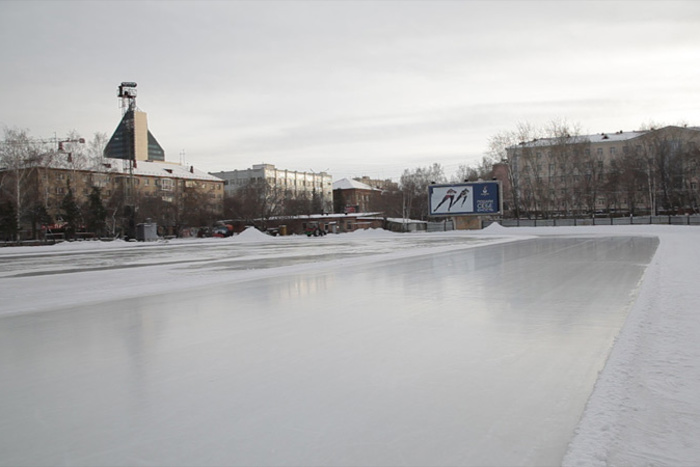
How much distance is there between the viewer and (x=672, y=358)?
568cm

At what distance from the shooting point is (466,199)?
200 ft

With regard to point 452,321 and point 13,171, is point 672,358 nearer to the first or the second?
point 452,321

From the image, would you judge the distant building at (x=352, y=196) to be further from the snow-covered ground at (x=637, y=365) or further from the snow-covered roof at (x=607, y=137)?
the snow-covered ground at (x=637, y=365)

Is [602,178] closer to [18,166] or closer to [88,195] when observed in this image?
[88,195]

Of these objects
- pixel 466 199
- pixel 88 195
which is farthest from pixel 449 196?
pixel 88 195

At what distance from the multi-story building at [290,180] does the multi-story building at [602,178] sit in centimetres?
5952

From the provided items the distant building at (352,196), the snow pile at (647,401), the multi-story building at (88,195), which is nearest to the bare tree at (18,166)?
the multi-story building at (88,195)

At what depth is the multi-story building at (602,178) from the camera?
7344cm

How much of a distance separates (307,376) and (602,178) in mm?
82548

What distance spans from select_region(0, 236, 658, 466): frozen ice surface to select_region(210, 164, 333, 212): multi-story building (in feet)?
387

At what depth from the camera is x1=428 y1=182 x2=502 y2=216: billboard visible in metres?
59.5

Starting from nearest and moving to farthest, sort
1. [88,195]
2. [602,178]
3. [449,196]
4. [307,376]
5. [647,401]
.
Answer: [647,401]
[307,376]
[88,195]
[449,196]
[602,178]

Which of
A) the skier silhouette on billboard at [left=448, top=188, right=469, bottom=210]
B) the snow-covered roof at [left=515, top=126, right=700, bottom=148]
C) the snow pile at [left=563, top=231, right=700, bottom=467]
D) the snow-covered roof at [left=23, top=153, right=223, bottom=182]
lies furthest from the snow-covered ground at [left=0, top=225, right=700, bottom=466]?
the snow-covered roof at [left=515, top=126, right=700, bottom=148]

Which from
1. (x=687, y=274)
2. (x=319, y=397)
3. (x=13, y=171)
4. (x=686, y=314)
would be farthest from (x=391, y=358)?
(x=13, y=171)
